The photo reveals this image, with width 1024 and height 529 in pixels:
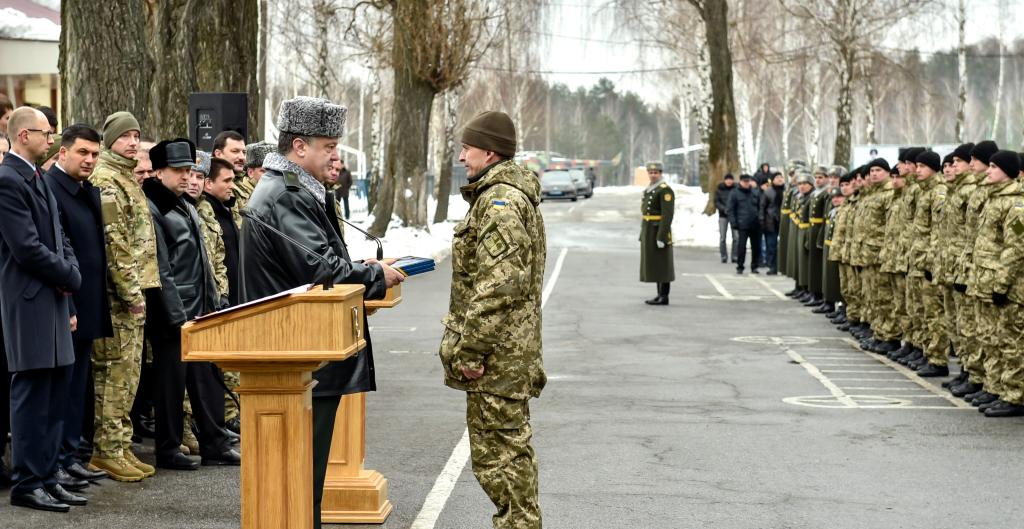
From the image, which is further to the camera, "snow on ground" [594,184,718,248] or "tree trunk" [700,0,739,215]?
"tree trunk" [700,0,739,215]

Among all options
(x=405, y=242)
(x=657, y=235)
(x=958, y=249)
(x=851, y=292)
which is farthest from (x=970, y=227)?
(x=405, y=242)

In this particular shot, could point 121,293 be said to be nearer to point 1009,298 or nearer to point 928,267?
point 1009,298

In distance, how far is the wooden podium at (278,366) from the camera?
5.41m

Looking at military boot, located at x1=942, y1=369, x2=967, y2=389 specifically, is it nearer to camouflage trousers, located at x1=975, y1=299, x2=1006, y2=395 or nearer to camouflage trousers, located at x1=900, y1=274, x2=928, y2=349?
camouflage trousers, located at x1=975, y1=299, x2=1006, y2=395

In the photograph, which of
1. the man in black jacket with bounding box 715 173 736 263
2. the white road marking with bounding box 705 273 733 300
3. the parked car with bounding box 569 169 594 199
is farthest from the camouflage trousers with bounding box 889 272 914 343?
the parked car with bounding box 569 169 594 199

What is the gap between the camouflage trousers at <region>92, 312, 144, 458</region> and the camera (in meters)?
8.35

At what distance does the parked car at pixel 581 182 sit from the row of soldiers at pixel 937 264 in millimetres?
45223

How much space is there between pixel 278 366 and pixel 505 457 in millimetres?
1182

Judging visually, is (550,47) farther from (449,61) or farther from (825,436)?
(825,436)

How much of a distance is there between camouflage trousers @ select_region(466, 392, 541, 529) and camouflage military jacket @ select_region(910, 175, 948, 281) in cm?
771

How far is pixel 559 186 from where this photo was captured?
63344mm

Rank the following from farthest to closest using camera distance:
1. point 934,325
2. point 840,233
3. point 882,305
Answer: point 840,233 → point 882,305 → point 934,325

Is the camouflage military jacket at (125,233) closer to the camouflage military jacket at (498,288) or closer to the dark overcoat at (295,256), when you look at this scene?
the dark overcoat at (295,256)

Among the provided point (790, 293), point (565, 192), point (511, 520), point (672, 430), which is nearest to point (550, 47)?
point (565, 192)
